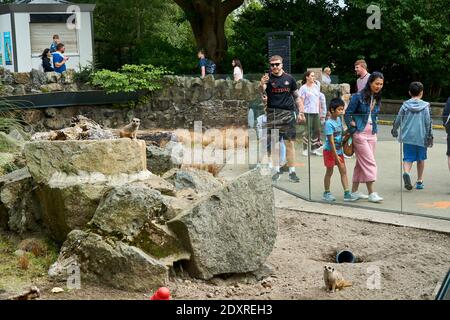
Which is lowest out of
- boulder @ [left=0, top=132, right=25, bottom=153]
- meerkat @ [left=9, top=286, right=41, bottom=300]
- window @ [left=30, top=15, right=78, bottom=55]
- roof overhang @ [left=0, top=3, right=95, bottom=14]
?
meerkat @ [left=9, top=286, right=41, bottom=300]

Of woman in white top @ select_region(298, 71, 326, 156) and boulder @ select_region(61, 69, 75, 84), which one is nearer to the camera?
woman in white top @ select_region(298, 71, 326, 156)

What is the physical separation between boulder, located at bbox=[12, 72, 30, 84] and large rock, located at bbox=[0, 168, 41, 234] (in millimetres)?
11783

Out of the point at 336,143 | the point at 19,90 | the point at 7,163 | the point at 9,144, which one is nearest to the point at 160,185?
the point at 7,163

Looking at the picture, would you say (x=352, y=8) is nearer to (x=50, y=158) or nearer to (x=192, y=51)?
(x=192, y=51)

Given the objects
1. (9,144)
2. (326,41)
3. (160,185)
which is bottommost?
(160,185)

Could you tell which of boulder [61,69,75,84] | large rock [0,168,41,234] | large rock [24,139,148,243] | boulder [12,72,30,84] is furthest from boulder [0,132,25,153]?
boulder [61,69,75,84]

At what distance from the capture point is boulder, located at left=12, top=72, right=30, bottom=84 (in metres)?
20.2

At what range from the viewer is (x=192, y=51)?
2997 cm

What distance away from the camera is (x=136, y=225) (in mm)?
7359

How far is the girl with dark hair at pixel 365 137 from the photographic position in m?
10.3

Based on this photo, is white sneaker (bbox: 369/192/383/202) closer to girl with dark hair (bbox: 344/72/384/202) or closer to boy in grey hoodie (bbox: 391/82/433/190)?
girl with dark hair (bbox: 344/72/384/202)

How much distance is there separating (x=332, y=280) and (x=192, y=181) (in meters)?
2.45

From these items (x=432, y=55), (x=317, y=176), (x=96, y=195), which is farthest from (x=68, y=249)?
(x=432, y=55)

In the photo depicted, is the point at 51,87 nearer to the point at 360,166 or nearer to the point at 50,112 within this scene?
the point at 50,112
